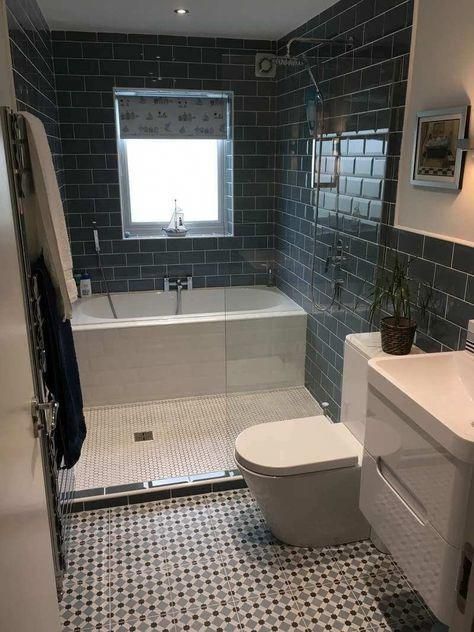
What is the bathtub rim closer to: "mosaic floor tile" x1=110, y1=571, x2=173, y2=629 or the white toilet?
the white toilet

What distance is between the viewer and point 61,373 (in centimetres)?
208

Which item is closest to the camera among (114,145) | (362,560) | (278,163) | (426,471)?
(426,471)

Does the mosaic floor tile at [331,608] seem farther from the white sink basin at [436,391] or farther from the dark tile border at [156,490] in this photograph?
the white sink basin at [436,391]

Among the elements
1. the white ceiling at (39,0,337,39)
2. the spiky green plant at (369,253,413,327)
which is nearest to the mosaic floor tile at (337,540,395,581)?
the spiky green plant at (369,253,413,327)

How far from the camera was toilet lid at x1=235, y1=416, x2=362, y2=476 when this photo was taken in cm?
221

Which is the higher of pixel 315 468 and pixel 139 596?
pixel 315 468

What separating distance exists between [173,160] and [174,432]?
7.94ft

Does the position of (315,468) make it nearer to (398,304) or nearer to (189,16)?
(398,304)

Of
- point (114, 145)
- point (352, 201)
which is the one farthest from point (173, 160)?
point (352, 201)

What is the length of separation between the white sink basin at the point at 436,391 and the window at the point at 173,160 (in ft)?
8.59

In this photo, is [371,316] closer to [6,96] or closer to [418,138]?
[418,138]

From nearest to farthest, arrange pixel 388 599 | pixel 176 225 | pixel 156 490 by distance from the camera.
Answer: pixel 388 599
pixel 156 490
pixel 176 225

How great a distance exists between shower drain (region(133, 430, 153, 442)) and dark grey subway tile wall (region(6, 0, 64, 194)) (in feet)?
6.44

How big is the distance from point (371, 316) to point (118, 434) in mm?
1756
